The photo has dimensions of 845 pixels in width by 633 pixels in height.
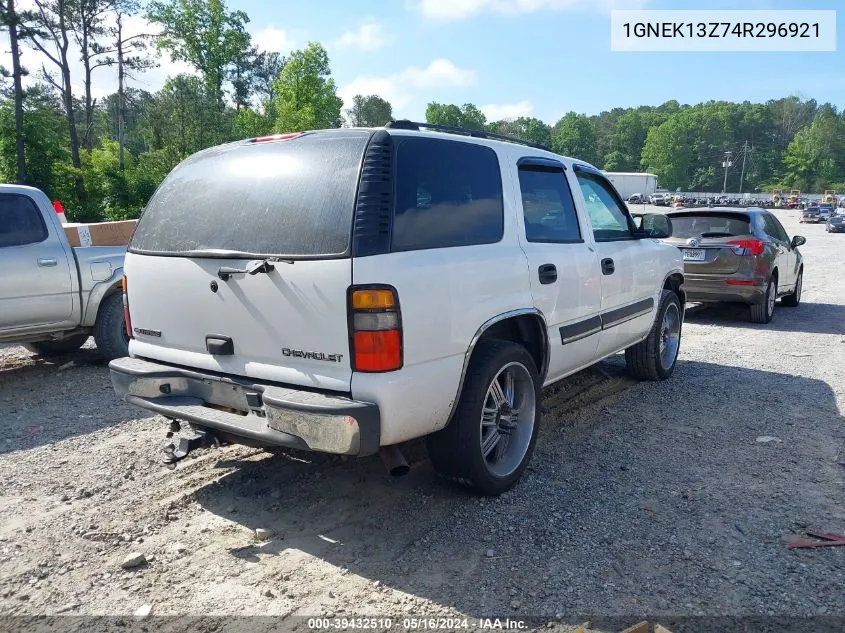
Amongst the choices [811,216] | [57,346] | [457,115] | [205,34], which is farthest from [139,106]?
[457,115]

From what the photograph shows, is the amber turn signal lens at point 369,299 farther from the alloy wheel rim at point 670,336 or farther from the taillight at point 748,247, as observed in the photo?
the taillight at point 748,247

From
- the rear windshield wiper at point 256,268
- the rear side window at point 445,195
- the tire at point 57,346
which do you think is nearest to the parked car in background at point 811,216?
the tire at point 57,346

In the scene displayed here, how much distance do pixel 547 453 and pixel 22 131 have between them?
29.6m

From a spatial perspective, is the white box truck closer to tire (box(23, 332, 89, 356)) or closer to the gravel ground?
tire (box(23, 332, 89, 356))

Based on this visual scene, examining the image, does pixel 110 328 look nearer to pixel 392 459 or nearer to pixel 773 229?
pixel 392 459

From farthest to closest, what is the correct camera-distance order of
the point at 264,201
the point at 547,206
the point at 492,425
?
the point at 547,206 → the point at 492,425 → the point at 264,201

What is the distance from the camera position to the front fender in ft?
21.6

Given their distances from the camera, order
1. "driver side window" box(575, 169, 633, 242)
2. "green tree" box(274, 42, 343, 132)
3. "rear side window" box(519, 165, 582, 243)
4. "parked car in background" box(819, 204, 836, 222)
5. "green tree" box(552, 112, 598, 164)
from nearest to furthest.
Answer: "rear side window" box(519, 165, 582, 243)
"driver side window" box(575, 169, 633, 242)
"green tree" box(274, 42, 343, 132)
"parked car in background" box(819, 204, 836, 222)
"green tree" box(552, 112, 598, 164)

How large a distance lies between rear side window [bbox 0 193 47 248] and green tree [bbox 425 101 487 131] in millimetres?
110927

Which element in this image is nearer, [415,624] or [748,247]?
[415,624]

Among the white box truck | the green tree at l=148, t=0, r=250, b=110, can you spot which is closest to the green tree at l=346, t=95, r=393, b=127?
the white box truck

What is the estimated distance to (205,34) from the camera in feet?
168

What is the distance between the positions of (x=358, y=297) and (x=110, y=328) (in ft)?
15.9

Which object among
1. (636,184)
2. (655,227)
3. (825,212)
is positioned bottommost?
(655,227)
